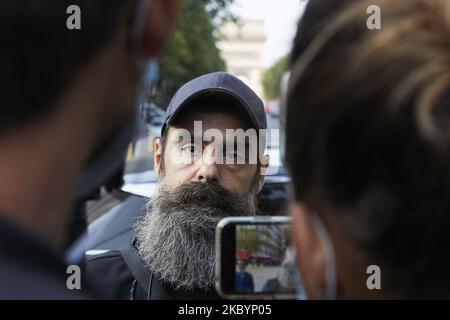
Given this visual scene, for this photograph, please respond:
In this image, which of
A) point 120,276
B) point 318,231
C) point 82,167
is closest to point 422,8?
point 318,231

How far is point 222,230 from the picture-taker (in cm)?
123

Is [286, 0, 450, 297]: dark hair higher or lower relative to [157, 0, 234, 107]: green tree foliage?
lower

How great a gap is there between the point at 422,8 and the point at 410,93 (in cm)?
14

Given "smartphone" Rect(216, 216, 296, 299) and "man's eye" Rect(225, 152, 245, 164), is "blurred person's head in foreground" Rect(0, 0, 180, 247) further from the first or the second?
"man's eye" Rect(225, 152, 245, 164)

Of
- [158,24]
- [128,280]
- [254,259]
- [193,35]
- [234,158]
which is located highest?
[193,35]

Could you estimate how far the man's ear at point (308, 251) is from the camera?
3.32 ft

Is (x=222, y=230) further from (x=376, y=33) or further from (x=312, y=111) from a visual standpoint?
(x=376, y=33)

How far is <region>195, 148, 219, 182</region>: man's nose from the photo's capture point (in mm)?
2264

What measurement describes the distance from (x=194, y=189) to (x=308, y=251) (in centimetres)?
123

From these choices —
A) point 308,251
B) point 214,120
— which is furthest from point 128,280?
point 308,251

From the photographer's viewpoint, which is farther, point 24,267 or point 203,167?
point 203,167

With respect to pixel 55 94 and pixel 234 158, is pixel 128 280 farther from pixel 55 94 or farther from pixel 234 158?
pixel 55 94

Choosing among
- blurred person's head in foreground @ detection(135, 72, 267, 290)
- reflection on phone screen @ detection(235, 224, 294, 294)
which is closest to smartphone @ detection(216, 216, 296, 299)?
reflection on phone screen @ detection(235, 224, 294, 294)

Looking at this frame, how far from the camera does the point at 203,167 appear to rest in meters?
2.30
